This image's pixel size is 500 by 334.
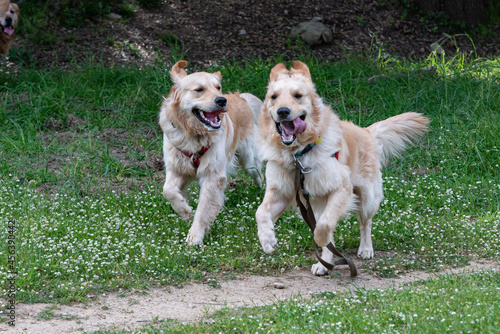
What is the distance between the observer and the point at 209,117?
5.84 metres

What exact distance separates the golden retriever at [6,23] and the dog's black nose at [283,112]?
6450 millimetres

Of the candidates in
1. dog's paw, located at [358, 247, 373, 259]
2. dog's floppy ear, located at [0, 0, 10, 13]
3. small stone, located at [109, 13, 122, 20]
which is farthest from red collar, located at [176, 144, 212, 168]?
small stone, located at [109, 13, 122, 20]

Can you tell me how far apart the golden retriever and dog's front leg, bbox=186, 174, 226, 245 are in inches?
208

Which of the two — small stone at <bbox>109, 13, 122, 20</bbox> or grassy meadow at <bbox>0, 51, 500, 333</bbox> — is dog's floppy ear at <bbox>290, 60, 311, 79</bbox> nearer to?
grassy meadow at <bbox>0, 51, 500, 333</bbox>

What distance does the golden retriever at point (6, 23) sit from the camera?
923cm

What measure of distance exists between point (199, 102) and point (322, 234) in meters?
1.96

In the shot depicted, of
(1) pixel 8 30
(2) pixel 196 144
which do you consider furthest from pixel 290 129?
(1) pixel 8 30

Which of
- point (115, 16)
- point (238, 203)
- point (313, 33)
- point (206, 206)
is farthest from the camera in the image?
point (115, 16)

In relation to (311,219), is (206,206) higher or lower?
lower

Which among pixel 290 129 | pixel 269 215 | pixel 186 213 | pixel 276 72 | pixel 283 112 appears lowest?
pixel 186 213

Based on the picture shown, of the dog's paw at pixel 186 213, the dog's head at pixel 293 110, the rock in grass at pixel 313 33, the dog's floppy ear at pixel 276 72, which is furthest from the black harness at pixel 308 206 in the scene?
the rock in grass at pixel 313 33

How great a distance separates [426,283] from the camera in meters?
4.42

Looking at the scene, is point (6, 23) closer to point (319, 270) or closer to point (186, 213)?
point (186, 213)

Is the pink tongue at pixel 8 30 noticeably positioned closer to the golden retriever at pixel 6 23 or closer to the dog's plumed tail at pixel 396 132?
the golden retriever at pixel 6 23
